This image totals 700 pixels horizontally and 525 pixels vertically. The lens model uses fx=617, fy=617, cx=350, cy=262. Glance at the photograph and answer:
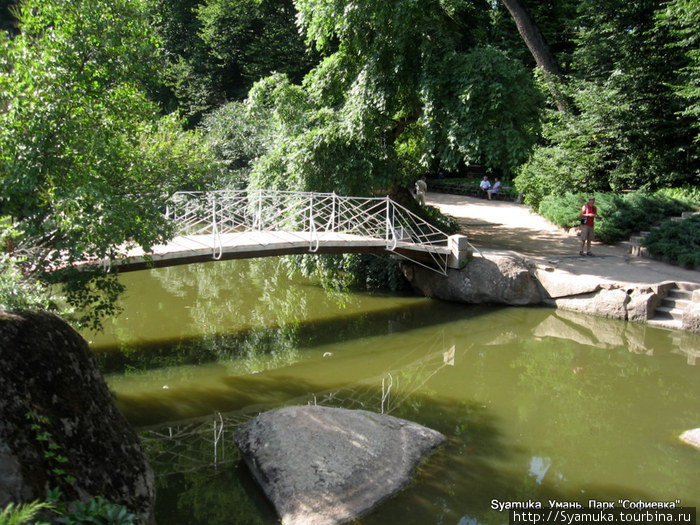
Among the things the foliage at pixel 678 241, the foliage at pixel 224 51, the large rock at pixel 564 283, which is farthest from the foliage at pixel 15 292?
the foliage at pixel 224 51

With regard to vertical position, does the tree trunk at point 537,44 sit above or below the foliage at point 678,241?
above

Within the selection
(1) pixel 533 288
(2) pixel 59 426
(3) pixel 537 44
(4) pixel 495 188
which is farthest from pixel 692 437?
(4) pixel 495 188

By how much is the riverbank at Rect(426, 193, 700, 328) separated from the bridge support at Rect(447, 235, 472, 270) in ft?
1.24

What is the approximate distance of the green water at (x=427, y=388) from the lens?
20.5ft

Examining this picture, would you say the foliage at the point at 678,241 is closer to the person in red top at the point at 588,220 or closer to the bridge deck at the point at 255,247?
the person in red top at the point at 588,220

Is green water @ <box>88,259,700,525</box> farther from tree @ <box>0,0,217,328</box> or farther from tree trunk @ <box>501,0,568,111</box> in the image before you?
tree trunk @ <box>501,0,568,111</box>

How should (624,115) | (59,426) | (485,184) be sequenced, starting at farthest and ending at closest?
1. (485,184)
2. (624,115)
3. (59,426)

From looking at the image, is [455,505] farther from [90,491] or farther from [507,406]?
[90,491]

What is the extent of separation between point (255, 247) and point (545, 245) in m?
8.45

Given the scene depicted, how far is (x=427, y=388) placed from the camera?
8.94 meters

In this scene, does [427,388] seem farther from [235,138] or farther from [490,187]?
[490,187]

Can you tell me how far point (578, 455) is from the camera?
700 cm

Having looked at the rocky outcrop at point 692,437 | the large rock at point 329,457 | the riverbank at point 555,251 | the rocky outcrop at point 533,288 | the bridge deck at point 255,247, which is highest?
the bridge deck at point 255,247

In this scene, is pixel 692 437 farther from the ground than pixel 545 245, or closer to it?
closer to it
